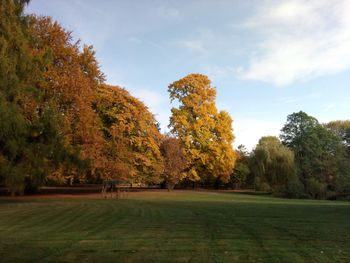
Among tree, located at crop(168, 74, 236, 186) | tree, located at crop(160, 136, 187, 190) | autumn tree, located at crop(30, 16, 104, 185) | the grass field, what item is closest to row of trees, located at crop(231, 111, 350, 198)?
tree, located at crop(168, 74, 236, 186)

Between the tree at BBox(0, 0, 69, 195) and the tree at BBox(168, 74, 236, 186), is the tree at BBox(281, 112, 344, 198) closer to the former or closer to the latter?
the tree at BBox(168, 74, 236, 186)

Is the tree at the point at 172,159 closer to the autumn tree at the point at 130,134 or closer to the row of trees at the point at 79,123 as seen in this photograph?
the row of trees at the point at 79,123

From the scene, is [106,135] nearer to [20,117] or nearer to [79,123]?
[79,123]

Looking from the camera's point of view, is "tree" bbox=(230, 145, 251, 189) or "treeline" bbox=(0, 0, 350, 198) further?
"tree" bbox=(230, 145, 251, 189)

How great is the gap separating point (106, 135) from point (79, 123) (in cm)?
967

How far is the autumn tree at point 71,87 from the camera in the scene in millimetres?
26641

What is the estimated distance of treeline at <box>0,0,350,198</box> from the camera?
17.5 meters

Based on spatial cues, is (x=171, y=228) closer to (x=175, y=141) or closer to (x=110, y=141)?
(x=110, y=141)

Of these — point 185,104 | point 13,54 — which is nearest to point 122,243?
point 13,54

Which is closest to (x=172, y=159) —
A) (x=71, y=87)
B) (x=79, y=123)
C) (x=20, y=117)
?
(x=79, y=123)

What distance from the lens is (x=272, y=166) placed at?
4653 centimetres

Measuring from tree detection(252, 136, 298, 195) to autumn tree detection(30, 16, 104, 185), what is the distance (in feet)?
75.2

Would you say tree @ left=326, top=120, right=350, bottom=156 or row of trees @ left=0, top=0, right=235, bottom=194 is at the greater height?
tree @ left=326, top=120, right=350, bottom=156

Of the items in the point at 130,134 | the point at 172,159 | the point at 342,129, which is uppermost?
the point at 342,129
